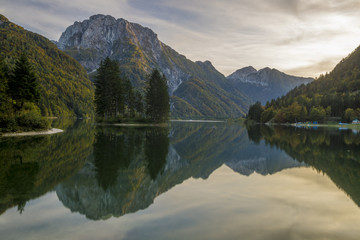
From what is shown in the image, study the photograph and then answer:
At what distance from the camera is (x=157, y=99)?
332 feet

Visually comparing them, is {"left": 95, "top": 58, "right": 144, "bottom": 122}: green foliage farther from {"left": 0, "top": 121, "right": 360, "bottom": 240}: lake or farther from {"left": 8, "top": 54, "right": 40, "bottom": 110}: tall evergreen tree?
{"left": 0, "top": 121, "right": 360, "bottom": 240}: lake

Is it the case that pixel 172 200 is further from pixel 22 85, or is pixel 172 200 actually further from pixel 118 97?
pixel 118 97

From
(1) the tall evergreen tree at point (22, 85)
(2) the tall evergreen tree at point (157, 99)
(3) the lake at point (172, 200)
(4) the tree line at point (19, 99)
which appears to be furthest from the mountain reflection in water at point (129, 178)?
(2) the tall evergreen tree at point (157, 99)

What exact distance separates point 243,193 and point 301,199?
2932 millimetres

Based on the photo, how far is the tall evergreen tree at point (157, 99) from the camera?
102 metres

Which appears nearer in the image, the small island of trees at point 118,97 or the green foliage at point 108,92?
the green foliage at point 108,92

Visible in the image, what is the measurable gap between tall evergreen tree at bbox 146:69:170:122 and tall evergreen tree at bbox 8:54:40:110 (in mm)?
50416

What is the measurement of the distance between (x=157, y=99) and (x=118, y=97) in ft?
47.5

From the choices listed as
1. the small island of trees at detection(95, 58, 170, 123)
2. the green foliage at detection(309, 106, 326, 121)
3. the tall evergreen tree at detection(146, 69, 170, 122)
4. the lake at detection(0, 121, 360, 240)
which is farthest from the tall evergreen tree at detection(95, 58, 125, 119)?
the green foliage at detection(309, 106, 326, 121)

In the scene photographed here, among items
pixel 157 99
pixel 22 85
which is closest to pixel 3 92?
pixel 22 85

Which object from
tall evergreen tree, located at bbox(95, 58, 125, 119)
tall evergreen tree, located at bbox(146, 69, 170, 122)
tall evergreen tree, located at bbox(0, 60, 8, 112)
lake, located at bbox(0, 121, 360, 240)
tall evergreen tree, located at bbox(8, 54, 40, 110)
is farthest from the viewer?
tall evergreen tree, located at bbox(146, 69, 170, 122)

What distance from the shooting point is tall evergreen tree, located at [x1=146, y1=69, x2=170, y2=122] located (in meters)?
102

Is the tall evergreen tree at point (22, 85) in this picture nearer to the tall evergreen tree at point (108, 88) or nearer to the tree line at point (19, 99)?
the tree line at point (19, 99)

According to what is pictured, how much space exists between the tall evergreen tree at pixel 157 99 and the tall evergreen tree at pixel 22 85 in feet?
165
